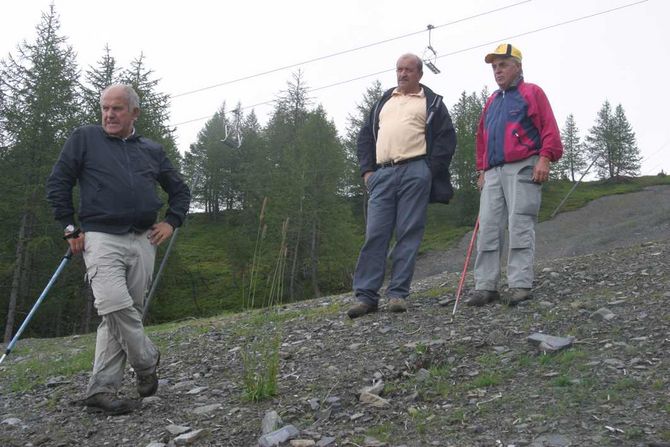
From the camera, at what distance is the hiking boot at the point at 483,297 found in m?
6.42

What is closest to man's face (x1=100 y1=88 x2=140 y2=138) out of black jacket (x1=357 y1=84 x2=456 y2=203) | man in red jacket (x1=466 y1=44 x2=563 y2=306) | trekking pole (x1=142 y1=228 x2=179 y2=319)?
trekking pole (x1=142 y1=228 x2=179 y2=319)

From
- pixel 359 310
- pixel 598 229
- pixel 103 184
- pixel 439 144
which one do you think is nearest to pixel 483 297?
pixel 359 310

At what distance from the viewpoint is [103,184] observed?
4.48 metres

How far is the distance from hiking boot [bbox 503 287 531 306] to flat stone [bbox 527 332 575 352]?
1.34 meters

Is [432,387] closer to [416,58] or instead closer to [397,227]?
[397,227]

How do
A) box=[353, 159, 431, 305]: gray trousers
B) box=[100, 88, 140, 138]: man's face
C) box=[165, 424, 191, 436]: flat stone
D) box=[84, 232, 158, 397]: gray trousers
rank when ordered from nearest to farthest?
box=[165, 424, 191, 436]: flat stone → box=[84, 232, 158, 397]: gray trousers → box=[100, 88, 140, 138]: man's face → box=[353, 159, 431, 305]: gray trousers

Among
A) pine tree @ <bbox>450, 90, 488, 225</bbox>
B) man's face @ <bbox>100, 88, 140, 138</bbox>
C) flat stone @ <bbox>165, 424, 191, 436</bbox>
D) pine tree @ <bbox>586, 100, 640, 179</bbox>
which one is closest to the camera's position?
flat stone @ <bbox>165, 424, 191, 436</bbox>

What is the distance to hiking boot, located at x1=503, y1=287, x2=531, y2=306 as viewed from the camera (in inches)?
242

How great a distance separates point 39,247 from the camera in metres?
25.9

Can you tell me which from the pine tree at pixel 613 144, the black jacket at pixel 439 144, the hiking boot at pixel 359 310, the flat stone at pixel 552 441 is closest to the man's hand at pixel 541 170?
the black jacket at pixel 439 144

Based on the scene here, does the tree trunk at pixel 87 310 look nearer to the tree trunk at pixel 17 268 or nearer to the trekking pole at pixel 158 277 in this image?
the tree trunk at pixel 17 268

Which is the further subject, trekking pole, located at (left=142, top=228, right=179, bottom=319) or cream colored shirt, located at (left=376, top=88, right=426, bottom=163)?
cream colored shirt, located at (left=376, top=88, right=426, bottom=163)

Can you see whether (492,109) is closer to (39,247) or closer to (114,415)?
(114,415)

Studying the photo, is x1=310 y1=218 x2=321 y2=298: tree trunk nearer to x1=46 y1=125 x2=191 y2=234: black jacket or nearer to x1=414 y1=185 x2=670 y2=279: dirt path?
x1=414 y1=185 x2=670 y2=279: dirt path
